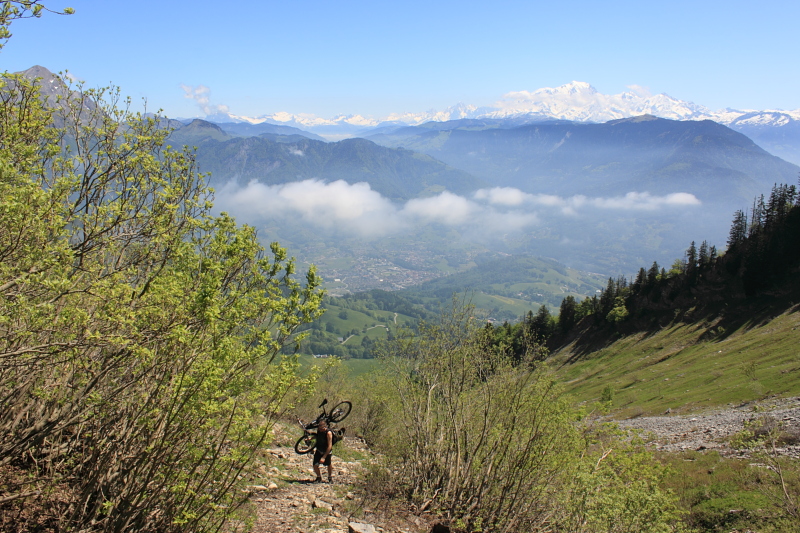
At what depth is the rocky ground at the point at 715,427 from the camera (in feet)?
90.9

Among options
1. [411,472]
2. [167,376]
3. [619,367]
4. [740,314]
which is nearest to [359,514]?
[411,472]

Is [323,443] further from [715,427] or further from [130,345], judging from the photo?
[715,427]

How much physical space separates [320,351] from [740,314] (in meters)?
156

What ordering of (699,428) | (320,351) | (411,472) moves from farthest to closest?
(320,351), (699,428), (411,472)

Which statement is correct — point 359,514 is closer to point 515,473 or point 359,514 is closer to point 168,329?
point 515,473

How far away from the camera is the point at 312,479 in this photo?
17.7 meters

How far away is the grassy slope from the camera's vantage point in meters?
48.4

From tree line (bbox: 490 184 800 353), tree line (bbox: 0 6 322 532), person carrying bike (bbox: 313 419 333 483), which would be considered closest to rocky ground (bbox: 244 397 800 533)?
person carrying bike (bbox: 313 419 333 483)

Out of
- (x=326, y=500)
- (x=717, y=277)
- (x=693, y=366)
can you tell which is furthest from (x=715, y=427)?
(x=717, y=277)

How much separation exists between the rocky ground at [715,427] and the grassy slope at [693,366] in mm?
3543

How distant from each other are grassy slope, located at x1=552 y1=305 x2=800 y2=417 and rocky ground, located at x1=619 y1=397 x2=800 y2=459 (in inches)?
139

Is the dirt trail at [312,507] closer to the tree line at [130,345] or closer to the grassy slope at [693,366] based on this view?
the tree line at [130,345]

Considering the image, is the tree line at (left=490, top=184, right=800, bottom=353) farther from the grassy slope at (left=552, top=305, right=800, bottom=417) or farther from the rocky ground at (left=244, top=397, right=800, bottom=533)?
the rocky ground at (left=244, top=397, right=800, bottom=533)

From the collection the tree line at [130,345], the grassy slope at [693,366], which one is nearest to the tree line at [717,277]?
the grassy slope at [693,366]
